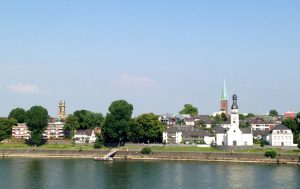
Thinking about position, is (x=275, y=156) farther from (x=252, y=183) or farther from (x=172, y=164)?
(x=252, y=183)

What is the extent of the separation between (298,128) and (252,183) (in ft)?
122

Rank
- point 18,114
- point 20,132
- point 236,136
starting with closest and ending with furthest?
1. point 236,136
2. point 20,132
3. point 18,114

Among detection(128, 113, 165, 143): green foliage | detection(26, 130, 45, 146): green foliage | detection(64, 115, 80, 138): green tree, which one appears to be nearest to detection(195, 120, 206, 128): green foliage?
detection(64, 115, 80, 138): green tree

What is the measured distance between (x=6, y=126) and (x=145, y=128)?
30174mm

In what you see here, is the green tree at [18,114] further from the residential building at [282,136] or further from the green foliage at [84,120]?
the residential building at [282,136]

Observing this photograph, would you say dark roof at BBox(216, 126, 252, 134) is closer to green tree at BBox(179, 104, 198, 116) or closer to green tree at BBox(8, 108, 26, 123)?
green tree at BBox(8, 108, 26, 123)

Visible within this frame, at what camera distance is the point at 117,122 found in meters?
83.7

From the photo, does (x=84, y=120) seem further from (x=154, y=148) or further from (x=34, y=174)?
(x=34, y=174)

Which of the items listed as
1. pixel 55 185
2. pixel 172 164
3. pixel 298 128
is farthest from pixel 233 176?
pixel 298 128

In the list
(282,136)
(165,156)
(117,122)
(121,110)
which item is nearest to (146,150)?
(165,156)

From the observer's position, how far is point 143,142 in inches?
3396

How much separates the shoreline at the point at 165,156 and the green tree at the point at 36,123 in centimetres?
447

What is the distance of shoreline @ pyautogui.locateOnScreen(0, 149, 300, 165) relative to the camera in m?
69.2

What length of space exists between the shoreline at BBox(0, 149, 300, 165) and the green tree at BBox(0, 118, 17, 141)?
965 centimetres
